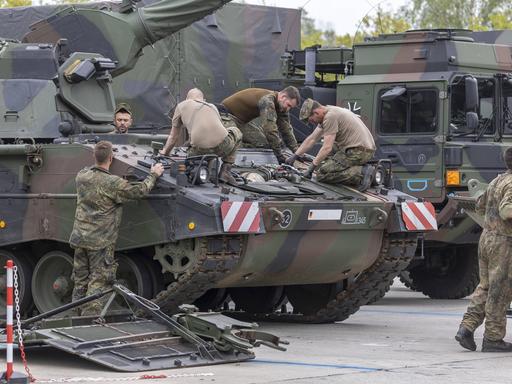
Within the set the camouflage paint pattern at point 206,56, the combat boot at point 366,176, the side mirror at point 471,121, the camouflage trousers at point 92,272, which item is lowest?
the camouflage trousers at point 92,272

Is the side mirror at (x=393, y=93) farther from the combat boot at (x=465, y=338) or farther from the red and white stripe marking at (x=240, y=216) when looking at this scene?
the combat boot at (x=465, y=338)

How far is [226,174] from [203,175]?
1.76 ft

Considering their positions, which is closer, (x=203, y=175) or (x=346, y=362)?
(x=346, y=362)

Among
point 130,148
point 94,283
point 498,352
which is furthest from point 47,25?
point 498,352

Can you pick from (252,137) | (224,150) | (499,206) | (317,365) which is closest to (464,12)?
(252,137)

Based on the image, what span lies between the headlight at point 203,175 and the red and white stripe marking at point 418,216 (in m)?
2.12

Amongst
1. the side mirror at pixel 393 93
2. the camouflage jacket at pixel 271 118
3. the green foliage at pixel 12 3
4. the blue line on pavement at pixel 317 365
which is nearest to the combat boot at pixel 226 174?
the camouflage jacket at pixel 271 118

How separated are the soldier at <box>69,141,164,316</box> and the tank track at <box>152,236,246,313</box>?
0.55 meters

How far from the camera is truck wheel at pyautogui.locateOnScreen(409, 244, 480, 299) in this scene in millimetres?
17578

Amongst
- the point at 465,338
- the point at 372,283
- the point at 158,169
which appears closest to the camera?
the point at 465,338

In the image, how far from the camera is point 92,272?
12688 millimetres

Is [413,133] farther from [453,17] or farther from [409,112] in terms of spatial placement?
[453,17]

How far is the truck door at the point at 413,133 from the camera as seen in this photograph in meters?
16.9

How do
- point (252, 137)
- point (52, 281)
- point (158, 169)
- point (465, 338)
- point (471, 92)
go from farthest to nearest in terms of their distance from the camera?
point (471, 92)
point (252, 137)
point (52, 281)
point (158, 169)
point (465, 338)
